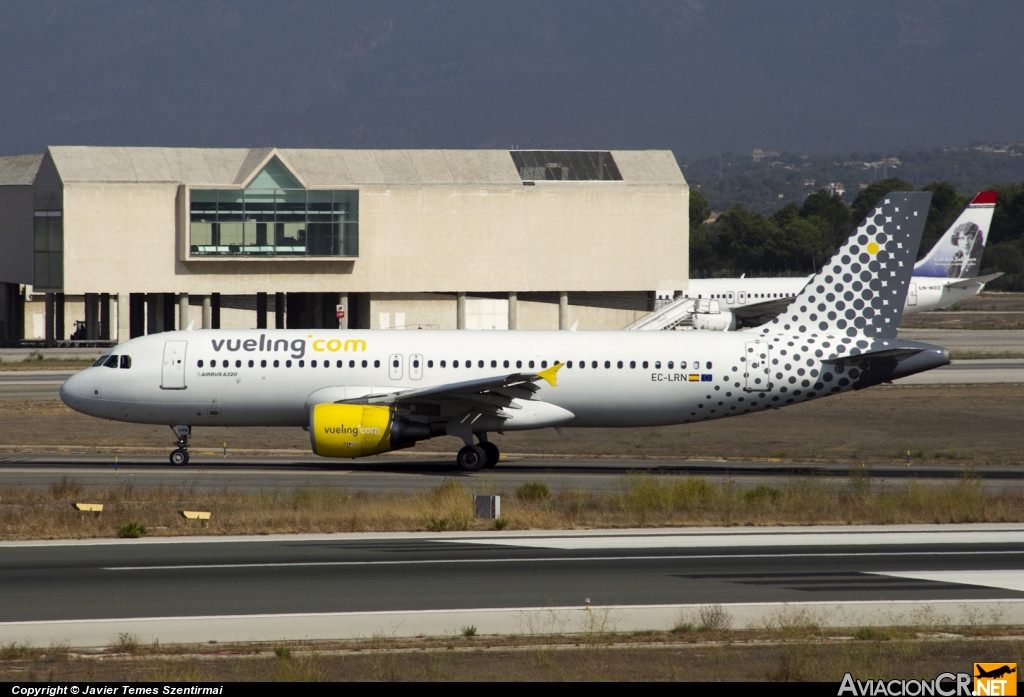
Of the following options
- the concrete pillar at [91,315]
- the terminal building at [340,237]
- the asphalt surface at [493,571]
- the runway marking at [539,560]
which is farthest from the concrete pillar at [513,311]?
the runway marking at [539,560]

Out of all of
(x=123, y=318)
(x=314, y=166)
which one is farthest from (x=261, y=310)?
(x=314, y=166)

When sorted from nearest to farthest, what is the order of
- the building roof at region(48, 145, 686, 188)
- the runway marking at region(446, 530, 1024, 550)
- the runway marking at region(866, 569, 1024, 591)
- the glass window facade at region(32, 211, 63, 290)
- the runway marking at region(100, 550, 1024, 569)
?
the runway marking at region(866, 569, 1024, 591) → the runway marking at region(100, 550, 1024, 569) → the runway marking at region(446, 530, 1024, 550) → the building roof at region(48, 145, 686, 188) → the glass window facade at region(32, 211, 63, 290)

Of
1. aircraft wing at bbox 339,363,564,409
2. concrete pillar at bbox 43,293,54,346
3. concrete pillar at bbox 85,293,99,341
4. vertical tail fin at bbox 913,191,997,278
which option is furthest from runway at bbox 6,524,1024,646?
concrete pillar at bbox 85,293,99,341

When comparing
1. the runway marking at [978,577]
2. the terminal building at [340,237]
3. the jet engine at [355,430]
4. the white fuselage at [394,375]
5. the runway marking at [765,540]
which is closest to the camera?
the runway marking at [978,577]

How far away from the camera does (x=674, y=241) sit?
87688 millimetres

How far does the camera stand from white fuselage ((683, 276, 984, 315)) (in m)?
84.2

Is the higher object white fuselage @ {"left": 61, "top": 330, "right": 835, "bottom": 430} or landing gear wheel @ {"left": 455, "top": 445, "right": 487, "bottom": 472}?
white fuselage @ {"left": 61, "top": 330, "right": 835, "bottom": 430}

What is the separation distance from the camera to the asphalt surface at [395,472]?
1150 inches

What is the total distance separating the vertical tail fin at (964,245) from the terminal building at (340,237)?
656 inches

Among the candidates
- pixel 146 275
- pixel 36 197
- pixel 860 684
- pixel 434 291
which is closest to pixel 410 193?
pixel 434 291

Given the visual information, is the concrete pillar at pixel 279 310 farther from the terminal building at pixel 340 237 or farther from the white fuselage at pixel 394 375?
the white fuselage at pixel 394 375

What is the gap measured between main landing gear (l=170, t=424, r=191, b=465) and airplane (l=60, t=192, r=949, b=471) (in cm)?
4

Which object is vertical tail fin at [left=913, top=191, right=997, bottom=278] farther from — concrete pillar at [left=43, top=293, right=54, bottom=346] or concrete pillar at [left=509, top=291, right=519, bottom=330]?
concrete pillar at [left=43, top=293, right=54, bottom=346]

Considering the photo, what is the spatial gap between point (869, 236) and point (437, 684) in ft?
77.8
